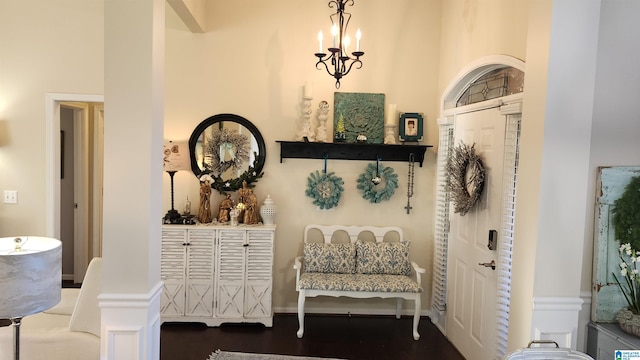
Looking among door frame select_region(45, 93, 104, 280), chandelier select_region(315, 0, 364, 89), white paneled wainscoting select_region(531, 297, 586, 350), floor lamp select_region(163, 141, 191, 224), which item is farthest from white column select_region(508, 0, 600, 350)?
door frame select_region(45, 93, 104, 280)

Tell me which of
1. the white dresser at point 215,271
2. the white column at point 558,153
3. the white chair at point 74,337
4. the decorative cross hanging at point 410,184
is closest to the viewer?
the white column at point 558,153

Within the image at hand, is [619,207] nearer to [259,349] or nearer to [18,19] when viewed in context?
[259,349]

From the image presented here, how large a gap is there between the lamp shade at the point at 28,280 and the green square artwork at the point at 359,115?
2.90m

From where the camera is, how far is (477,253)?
3.34 m

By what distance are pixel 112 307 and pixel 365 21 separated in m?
3.40

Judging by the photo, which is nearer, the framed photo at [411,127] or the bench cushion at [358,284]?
the bench cushion at [358,284]

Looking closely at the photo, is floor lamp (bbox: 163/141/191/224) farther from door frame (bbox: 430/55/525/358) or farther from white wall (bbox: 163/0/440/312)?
door frame (bbox: 430/55/525/358)

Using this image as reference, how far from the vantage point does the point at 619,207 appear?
2336 millimetres

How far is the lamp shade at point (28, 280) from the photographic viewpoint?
1.71 meters

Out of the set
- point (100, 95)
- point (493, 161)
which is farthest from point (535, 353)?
point (100, 95)

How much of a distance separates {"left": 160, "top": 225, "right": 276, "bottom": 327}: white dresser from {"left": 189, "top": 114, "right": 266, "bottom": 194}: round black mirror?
53 centimetres

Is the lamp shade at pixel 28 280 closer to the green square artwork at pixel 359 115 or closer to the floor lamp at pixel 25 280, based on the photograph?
the floor lamp at pixel 25 280

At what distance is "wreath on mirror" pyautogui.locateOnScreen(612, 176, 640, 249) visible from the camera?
7.50 ft

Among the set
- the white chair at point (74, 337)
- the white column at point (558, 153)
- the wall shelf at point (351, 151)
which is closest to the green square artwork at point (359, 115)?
the wall shelf at point (351, 151)
